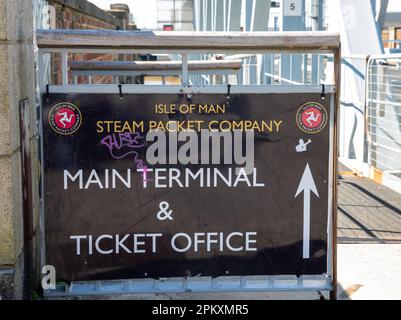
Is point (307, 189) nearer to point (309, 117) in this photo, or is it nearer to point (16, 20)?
point (309, 117)

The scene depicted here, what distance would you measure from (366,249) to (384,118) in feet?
11.3

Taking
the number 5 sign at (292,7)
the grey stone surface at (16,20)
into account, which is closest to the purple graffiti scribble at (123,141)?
the grey stone surface at (16,20)

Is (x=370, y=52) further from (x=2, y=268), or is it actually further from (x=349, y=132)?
(x=2, y=268)

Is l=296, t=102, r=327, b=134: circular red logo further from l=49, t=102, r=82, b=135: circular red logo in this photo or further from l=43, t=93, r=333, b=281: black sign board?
l=49, t=102, r=82, b=135: circular red logo

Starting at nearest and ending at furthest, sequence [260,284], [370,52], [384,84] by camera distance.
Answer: [260,284], [384,84], [370,52]

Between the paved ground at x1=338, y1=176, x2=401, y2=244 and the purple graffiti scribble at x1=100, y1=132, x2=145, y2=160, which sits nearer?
the purple graffiti scribble at x1=100, y1=132, x2=145, y2=160

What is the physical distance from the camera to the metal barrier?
852 centimetres

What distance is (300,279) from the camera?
4.21 metres

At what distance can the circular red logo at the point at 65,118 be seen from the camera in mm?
3943

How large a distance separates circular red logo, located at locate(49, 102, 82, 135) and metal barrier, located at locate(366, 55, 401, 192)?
5.06 meters

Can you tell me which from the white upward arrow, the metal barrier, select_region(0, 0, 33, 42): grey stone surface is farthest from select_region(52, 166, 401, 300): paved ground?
select_region(0, 0, 33, 42): grey stone surface

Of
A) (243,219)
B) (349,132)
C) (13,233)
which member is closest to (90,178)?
(13,233)

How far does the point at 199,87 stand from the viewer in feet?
13.1
